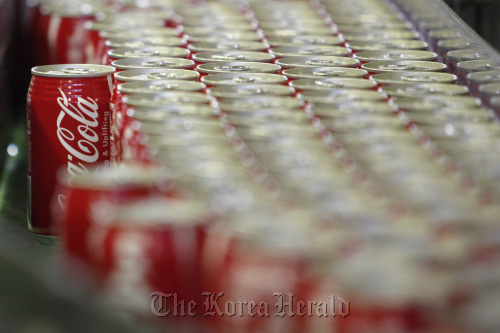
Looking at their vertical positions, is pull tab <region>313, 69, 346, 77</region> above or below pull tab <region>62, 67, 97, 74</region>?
below

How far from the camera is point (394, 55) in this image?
221cm

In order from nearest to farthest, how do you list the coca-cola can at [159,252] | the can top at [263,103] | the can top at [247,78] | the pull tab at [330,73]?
the coca-cola can at [159,252] < the can top at [263,103] < the can top at [247,78] < the pull tab at [330,73]

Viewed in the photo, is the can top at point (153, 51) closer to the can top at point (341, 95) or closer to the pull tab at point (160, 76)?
the pull tab at point (160, 76)

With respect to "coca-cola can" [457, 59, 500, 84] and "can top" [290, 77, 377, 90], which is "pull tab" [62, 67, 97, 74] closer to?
"can top" [290, 77, 377, 90]

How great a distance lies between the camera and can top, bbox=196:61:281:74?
2.02 meters

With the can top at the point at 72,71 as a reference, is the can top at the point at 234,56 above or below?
below

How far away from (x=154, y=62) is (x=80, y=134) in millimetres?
372

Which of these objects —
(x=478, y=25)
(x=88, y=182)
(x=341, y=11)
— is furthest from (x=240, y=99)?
(x=478, y=25)

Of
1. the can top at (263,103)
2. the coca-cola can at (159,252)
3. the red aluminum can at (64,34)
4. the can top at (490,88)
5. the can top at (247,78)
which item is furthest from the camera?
the red aluminum can at (64,34)

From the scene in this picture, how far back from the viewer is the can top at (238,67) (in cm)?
202

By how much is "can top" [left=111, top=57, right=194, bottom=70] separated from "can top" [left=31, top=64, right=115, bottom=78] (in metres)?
0.09

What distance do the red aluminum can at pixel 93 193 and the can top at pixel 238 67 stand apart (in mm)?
676

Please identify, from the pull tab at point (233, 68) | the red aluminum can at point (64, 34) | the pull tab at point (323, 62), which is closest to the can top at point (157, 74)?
the pull tab at point (233, 68)

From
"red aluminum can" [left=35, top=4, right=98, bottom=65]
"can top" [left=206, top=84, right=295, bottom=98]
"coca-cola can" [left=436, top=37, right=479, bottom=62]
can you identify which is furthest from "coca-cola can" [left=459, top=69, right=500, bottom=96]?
"red aluminum can" [left=35, top=4, right=98, bottom=65]
